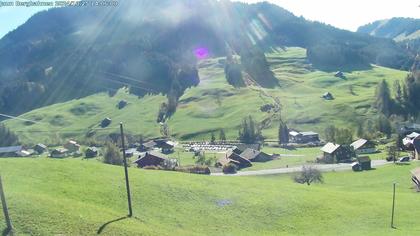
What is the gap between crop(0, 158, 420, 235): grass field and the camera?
38.2m

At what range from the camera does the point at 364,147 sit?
149 m

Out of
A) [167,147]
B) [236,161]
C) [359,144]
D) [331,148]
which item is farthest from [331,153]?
[167,147]

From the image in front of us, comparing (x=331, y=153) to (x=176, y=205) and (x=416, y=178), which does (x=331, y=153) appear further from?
(x=176, y=205)

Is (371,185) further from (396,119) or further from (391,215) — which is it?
(396,119)

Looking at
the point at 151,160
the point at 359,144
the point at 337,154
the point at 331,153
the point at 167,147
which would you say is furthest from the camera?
the point at 167,147

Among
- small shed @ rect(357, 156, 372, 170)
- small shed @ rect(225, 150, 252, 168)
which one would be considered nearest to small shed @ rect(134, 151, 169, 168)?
small shed @ rect(225, 150, 252, 168)

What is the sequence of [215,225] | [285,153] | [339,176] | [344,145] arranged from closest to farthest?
[215,225] < [339,176] < [344,145] < [285,153]

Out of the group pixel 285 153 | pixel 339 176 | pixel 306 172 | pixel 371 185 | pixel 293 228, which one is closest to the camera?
pixel 293 228

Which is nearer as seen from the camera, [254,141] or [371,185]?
[371,185]

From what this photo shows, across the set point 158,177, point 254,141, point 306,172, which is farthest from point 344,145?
point 158,177

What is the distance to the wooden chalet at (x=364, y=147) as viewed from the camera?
14662 cm

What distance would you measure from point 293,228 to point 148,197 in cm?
1756

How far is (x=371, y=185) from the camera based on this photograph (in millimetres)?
90438

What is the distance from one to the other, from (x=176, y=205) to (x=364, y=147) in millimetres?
115507
